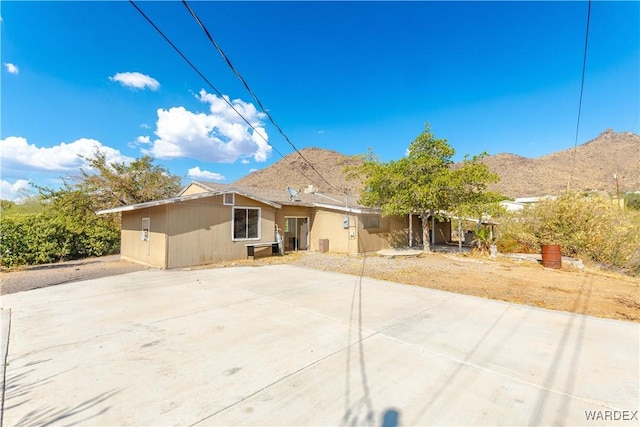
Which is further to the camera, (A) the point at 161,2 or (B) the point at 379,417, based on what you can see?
(A) the point at 161,2

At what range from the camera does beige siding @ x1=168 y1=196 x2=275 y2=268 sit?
9.75 metres

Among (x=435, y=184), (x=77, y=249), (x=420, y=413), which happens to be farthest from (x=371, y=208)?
(x=77, y=249)

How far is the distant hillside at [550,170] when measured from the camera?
34.9 m

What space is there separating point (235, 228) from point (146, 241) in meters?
3.41

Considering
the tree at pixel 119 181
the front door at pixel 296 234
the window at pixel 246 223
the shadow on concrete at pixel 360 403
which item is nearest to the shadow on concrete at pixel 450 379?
the shadow on concrete at pixel 360 403

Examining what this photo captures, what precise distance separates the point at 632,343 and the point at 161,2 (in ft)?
30.3

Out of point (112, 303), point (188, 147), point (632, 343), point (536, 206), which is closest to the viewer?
point (632, 343)

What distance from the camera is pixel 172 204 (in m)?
9.65

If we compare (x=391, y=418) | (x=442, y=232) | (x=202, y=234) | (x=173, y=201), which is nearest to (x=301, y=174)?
(x=442, y=232)

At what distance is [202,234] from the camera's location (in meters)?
10.5

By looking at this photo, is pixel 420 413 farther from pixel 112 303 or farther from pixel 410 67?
pixel 410 67

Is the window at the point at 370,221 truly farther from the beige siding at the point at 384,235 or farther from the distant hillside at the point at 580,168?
the distant hillside at the point at 580,168

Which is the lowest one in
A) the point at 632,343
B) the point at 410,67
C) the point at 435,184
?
the point at 632,343

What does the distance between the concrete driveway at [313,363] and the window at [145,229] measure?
514 cm
